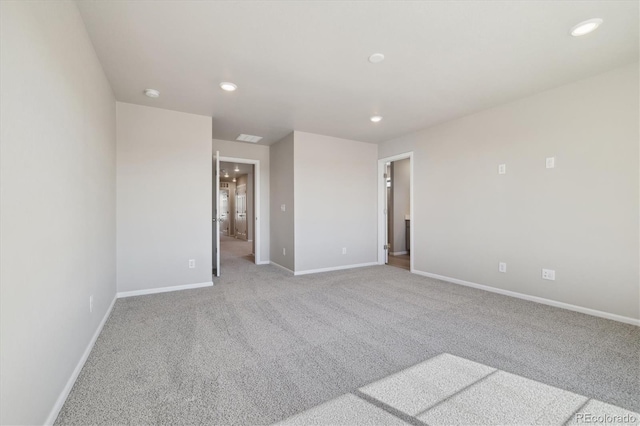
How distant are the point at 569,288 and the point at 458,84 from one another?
8.31 feet

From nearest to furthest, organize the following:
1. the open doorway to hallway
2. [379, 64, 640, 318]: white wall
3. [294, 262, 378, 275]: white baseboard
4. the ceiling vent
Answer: [379, 64, 640, 318]: white wall < [294, 262, 378, 275]: white baseboard < the ceiling vent < the open doorway to hallway

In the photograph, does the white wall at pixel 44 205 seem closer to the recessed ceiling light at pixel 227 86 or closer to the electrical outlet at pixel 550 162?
the recessed ceiling light at pixel 227 86

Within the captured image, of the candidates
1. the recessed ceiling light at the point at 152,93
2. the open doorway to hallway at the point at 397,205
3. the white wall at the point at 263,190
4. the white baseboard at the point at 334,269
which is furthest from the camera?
the open doorway to hallway at the point at 397,205

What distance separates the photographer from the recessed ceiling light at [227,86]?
294 centimetres

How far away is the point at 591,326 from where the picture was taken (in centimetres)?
257

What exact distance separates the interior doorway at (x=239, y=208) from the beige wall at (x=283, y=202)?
0.37m

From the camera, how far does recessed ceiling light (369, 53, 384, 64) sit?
2.45m

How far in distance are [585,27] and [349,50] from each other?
5.82ft

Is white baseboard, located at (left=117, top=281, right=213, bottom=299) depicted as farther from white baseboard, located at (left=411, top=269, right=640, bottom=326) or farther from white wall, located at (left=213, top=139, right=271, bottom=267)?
white baseboard, located at (left=411, top=269, right=640, bottom=326)

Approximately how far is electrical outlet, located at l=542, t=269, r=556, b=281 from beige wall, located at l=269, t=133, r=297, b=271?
3406mm

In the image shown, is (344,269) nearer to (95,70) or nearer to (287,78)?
(287,78)

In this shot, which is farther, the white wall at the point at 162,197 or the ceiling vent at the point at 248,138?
the ceiling vent at the point at 248,138

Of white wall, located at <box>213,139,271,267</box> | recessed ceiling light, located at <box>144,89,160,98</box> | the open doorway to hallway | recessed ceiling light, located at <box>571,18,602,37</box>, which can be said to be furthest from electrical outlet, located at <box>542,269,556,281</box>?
recessed ceiling light, located at <box>144,89,160,98</box>

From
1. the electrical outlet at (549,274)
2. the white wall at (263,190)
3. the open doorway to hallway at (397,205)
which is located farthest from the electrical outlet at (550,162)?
the white wall at (263,190)
